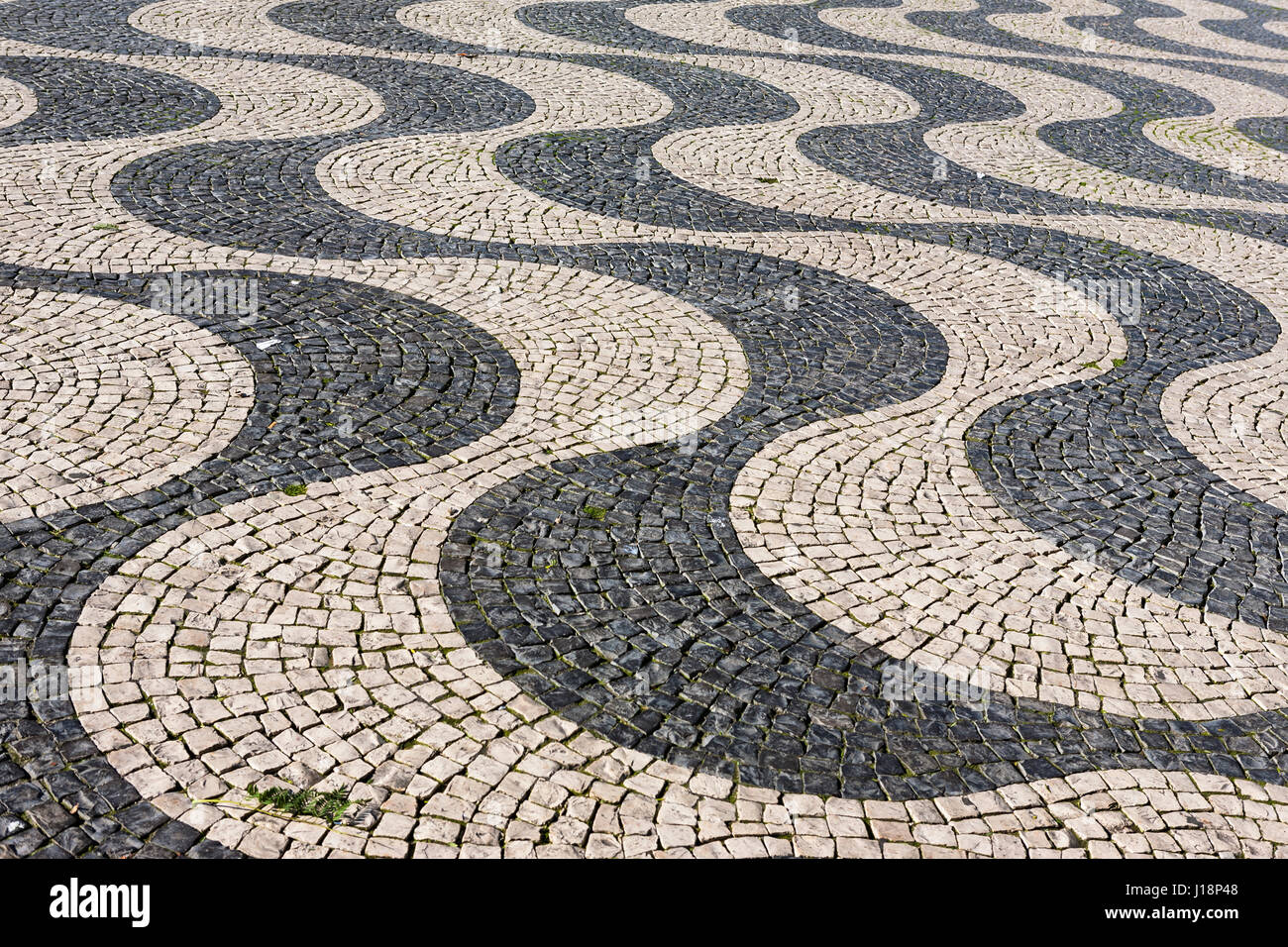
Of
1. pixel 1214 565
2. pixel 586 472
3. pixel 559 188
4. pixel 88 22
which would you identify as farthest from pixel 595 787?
pixel 88 22

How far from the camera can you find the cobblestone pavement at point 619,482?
4.61 m

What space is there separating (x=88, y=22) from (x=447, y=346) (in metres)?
9.85

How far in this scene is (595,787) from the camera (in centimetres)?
454

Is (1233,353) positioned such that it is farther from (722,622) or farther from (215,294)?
(215,294)

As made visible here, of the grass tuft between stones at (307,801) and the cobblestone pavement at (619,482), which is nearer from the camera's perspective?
the grass tuft between stones at (307,801)

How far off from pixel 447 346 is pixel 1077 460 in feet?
12.7

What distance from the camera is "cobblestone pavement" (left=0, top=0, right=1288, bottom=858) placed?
15.1 feet

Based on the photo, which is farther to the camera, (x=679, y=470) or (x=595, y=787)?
(x=679, y=470)

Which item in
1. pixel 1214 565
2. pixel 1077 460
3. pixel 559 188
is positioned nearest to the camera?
pixel 1214 565

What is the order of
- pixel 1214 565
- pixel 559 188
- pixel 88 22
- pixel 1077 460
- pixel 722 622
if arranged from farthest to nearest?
pixel 88 22, pixel 559 188, pixel 1077 460, pixel 1214 565, pixel 722 622

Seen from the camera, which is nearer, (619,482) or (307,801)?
(307,801)

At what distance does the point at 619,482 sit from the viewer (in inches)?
256

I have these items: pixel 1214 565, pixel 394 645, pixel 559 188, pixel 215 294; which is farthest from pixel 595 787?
pixel 559 188

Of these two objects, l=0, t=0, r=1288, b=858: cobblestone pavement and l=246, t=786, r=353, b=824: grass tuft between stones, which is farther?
l=0, t=0, r=1288, b=858: cobblestone pavement
